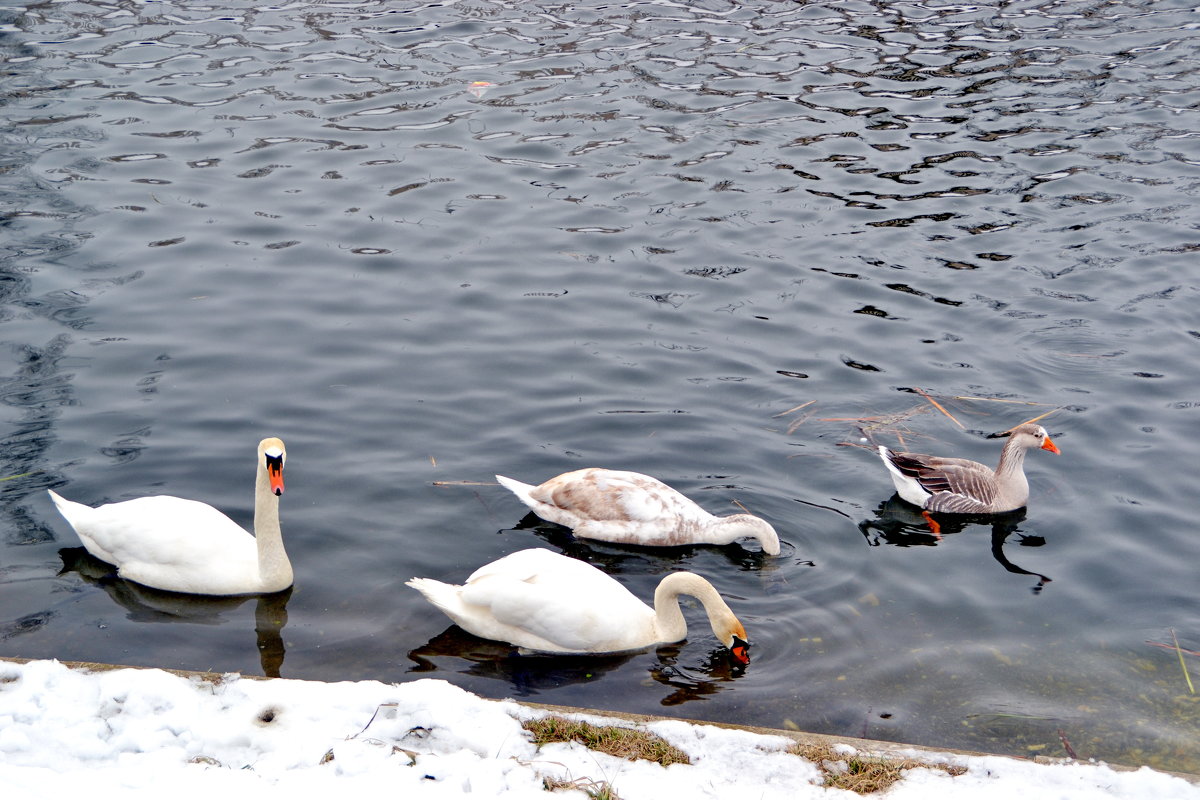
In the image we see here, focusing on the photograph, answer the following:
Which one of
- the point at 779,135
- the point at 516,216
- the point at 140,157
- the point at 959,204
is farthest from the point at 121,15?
the point at 959,204

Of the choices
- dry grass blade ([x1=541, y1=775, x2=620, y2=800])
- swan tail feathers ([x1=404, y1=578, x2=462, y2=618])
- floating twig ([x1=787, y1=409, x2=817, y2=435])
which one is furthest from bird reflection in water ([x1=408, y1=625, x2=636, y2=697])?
floating twig ([x1=787, y1=409, x2=817, y2=435])

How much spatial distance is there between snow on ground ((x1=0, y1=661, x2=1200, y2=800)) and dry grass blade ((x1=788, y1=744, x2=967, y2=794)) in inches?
2.2

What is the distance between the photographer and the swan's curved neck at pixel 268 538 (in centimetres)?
723

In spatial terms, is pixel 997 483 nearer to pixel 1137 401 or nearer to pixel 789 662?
pixel 1137 401

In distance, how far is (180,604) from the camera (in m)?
7.39

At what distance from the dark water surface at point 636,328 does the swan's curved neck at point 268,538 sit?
0.18 m

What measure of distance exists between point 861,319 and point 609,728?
6.78 metres

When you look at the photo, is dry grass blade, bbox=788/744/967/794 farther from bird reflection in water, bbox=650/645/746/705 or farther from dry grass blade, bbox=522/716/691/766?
bird reflection in water, bbox=650/645/746/705

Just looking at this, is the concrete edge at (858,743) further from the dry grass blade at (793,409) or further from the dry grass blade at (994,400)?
the dry grass blade at (994,400)

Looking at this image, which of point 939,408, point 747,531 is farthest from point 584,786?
point 939,408

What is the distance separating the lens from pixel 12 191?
42.1 ft

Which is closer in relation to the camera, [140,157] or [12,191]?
[12,191]

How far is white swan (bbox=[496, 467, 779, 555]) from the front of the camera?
8234mm

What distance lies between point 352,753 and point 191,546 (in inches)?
108
